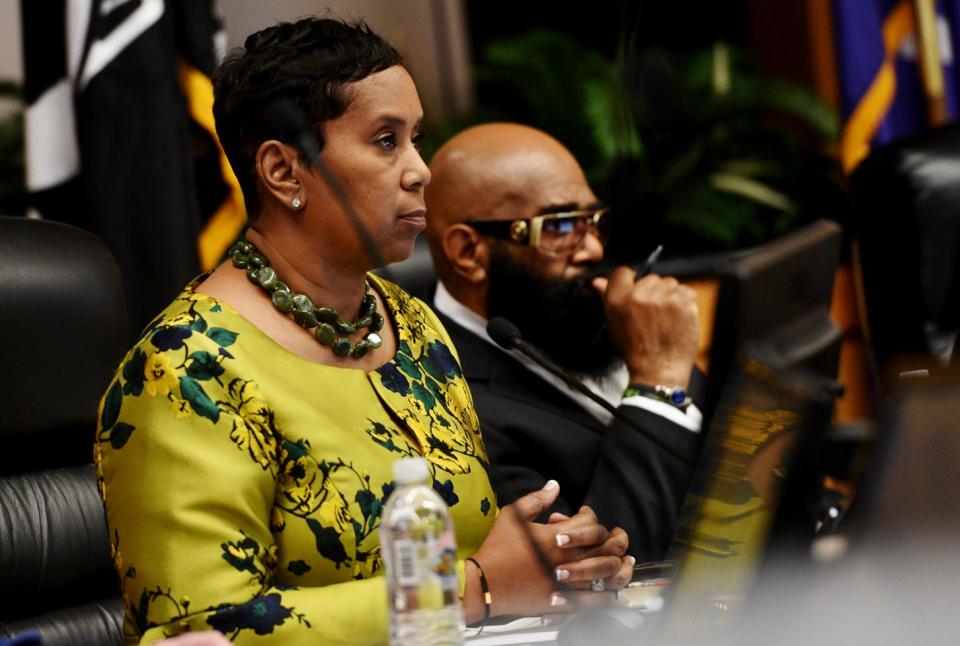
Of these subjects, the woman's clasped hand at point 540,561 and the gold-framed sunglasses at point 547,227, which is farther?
the gold-framed sunglasses at point 547,227

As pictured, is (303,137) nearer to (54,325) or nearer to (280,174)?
(280,174)

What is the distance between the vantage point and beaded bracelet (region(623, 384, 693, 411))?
2.02 meters

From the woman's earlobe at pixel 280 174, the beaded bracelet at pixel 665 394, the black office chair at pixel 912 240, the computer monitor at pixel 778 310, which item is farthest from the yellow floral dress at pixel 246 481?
the black office chair at pixel 912 240

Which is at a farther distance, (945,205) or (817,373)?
(945,205)

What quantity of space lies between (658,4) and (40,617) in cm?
350

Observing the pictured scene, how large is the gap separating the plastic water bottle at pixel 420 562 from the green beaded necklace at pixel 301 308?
35 cm

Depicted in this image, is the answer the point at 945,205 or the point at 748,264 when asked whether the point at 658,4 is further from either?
the point at 748,264

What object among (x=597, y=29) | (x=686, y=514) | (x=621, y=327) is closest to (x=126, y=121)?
(x=621, y=327)

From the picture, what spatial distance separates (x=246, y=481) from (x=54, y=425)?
2.16ft

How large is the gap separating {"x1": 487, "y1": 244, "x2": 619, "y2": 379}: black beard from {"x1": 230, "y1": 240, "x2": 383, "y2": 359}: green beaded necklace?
2.36 ft

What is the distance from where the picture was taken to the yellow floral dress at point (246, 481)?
1.24 m

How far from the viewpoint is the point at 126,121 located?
2.61m

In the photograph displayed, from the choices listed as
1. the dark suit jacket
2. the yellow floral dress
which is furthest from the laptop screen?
the dark suit jacket

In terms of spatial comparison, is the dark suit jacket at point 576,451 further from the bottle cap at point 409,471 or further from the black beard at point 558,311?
the bottle cap at point 409,471
